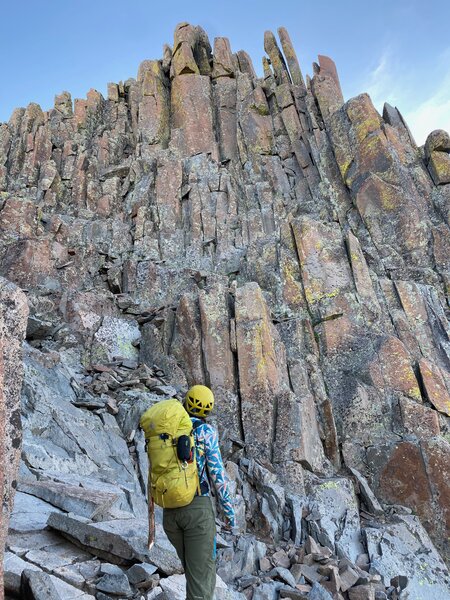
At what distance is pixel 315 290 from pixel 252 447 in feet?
35.0

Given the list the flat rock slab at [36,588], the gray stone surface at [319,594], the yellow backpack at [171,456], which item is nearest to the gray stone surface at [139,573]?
the flat rock slab at [36,588]

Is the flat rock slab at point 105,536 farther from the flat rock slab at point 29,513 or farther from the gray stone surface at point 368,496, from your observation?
the gray stone surface at point 368,496

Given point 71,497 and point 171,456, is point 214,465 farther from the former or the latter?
point 71,497

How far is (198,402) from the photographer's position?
596 centimetres

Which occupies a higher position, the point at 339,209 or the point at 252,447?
the point at 339,209

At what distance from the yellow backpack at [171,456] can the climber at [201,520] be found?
0.21 m

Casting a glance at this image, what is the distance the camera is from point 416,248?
3081 cm

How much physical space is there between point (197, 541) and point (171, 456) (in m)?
1.13

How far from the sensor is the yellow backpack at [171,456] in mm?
5254

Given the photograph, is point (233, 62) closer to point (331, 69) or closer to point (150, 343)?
point (331, 69)

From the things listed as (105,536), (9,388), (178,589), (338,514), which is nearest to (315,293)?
(338,514)

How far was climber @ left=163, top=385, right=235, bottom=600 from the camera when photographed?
5.25 meters

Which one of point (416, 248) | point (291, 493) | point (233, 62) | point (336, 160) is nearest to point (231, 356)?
point (291, 493)

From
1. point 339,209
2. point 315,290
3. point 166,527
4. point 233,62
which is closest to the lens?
point 166,527
